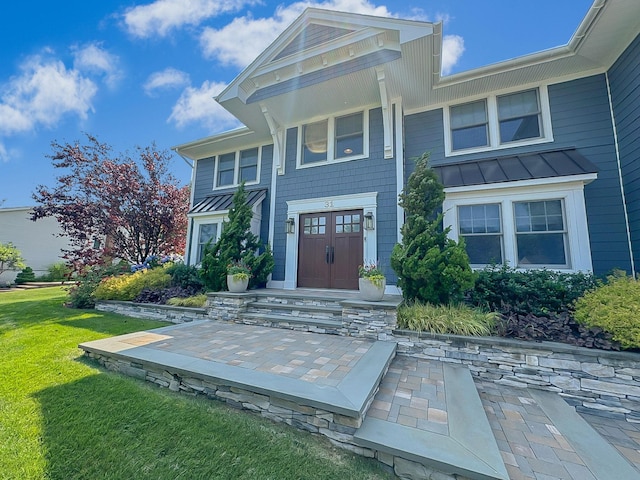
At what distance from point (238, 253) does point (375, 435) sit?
5.60 metres

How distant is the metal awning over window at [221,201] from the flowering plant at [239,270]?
7.17 feet

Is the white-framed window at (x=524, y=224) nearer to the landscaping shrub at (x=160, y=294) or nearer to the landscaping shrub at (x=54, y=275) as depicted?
the landscaping shrub at (x=160, y=294)

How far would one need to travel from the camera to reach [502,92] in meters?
6.69

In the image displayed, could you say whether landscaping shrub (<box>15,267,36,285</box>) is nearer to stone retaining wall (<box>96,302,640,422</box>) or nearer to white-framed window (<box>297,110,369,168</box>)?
white-framed window (<box>297,110,369,168</box>)

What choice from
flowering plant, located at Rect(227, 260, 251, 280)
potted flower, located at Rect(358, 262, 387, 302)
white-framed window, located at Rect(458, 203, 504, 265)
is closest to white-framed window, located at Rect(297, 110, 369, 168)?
white-framed window, located at Rect(458, 203, 504, 265)

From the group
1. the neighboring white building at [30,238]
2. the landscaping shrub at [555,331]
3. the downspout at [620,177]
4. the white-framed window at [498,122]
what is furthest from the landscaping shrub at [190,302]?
the neighboring white building at [30,238]

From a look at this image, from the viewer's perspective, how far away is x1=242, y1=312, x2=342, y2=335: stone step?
4.92m

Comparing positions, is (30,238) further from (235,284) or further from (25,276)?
(235,284)

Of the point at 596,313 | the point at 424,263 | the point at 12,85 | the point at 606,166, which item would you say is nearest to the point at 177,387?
the point at 424,263

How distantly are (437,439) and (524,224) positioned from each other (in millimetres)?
5604

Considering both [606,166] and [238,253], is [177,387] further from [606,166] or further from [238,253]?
[606,166]

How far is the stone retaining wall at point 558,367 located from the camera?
10.5 ft

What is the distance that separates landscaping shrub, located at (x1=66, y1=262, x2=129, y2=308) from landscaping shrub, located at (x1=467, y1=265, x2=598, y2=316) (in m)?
10.2

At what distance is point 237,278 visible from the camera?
616 cm
